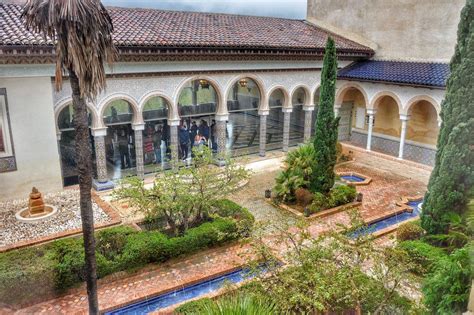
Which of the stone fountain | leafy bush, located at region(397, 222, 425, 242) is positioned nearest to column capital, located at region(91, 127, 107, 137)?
the stone fountain

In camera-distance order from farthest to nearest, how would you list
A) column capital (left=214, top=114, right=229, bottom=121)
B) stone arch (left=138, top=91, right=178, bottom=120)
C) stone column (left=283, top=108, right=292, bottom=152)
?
1. stone column (left=283, top=108, right=292, bottom=152)
2. column capital (left=214, top=114, right=229, bottom=121)
3. stone arch (left=138, top=91, right=178, bottom=120)

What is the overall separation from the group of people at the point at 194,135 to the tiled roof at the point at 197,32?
4.05 meters

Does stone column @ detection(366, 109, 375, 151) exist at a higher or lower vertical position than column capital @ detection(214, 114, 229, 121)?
lower

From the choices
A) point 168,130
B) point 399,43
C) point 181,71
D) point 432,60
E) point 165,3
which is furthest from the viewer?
point 165,3

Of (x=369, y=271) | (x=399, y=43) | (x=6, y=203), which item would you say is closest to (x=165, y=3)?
(x=399, y=43)

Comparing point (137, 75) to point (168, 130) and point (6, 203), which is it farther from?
point (6, 203)

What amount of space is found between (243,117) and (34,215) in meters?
11.7

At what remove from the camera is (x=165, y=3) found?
82688 mm

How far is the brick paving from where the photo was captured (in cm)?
896

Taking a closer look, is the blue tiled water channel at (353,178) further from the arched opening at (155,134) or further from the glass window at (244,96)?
the arched opening at (155,134)

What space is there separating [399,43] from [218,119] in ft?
35.8

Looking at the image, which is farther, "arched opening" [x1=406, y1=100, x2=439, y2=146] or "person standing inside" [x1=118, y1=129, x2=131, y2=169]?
"arched opening" [x1=406, y1=100, x2=439, y2=146]

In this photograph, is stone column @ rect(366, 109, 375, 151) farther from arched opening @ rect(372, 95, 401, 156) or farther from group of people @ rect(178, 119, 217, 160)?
group of people @ rect(178, 119, 217, 160)

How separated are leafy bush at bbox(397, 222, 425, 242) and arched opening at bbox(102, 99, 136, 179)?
36.2 feet
